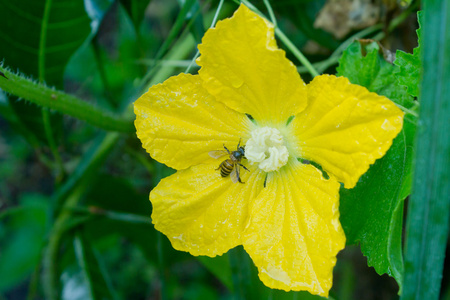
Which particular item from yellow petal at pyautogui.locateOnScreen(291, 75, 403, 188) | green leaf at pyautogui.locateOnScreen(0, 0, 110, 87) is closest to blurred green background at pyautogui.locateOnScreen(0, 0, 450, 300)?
green leaf at pyautogui.locateOnScreen(0, 0, 110, 87)

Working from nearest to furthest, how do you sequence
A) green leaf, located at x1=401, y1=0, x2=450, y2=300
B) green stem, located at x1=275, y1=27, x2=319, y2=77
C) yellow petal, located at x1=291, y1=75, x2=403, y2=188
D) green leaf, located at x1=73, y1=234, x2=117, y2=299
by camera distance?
green leaf, located at x1=401, y1=0, x2=450, y2=300 < yellow petal, located at x1=291, y1=75, x2=403, y2=188 < green stem, located at x1=275, y1=27, x2=319, y2=77 < green leaf, located at x1=73, y1=234, x2=117, y2=299

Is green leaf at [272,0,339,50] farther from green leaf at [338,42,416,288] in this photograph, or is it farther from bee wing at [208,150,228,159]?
bee wing at [208,150,228,159]

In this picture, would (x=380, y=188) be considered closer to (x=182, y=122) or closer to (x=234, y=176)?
(x=234, y=176)

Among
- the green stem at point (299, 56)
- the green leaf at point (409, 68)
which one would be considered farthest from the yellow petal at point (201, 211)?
the green leaf at point (409, 68)

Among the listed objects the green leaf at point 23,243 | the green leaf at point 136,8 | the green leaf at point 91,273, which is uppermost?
the green leaf at point 136,8

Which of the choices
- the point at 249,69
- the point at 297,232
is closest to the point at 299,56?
the point at 249,69

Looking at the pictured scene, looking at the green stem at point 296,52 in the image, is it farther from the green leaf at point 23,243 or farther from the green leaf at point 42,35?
the green leaf at point 23,243

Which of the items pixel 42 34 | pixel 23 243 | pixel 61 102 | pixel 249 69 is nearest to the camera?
pixel 249 69
